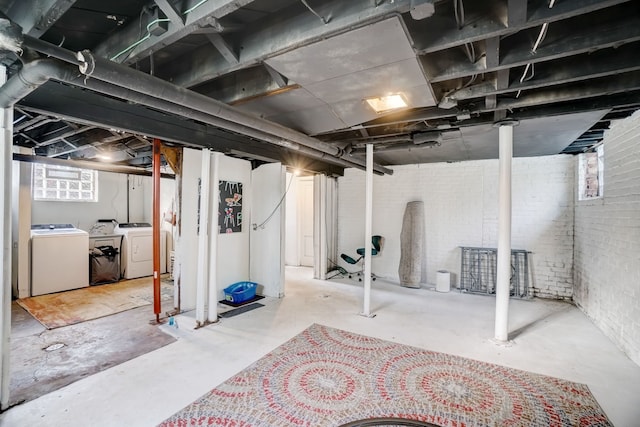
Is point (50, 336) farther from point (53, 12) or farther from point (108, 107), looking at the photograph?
point (53, 12)

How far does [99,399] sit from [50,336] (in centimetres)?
168

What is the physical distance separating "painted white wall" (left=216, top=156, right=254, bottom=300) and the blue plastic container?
0.57 feet

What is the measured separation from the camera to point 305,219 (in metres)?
7.60

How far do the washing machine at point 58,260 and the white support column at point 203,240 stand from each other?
2.92 m

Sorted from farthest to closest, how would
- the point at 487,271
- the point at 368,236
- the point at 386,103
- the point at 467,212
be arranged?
1. the point at 467,212
2. the point at 487,271
3. the point at 368,236
4. the point at 386,103

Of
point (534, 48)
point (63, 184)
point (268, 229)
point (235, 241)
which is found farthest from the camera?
point (63, 184)

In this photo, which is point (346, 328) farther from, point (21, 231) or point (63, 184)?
point (63, 184)

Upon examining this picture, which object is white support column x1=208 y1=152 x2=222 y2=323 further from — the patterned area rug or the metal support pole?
the patterned area rug

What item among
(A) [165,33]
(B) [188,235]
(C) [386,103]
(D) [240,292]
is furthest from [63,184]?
(C) [386,103]

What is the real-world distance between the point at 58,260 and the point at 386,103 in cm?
561

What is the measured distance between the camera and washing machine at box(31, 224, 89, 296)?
4.65 meters

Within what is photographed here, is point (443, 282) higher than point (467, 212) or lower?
lower

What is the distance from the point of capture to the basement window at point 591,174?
391cm

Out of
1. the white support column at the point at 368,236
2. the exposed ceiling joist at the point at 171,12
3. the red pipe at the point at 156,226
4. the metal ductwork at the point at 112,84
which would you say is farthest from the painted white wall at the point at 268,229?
the exposed ceiling joist at the point at 171,12
